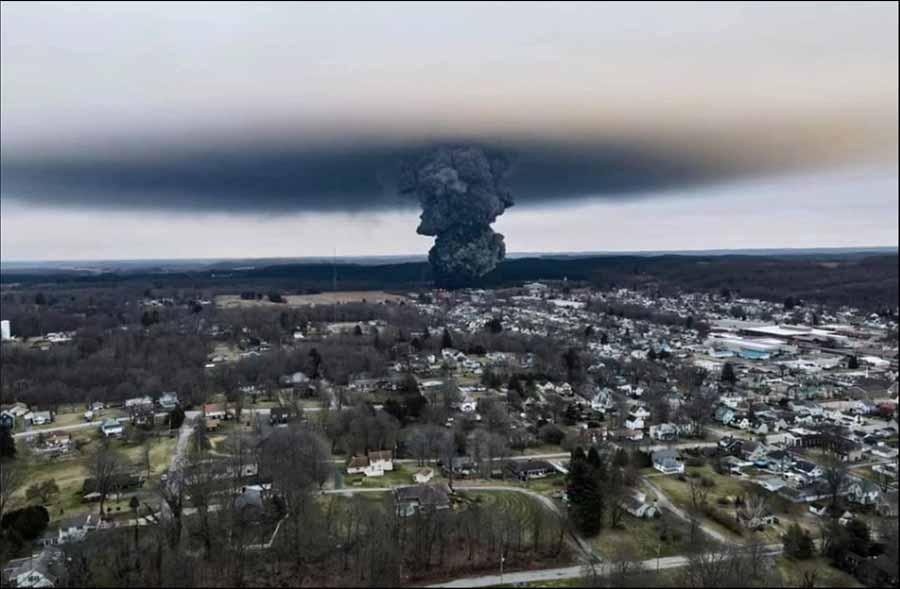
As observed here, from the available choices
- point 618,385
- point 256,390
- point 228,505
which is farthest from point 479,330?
point 228,505

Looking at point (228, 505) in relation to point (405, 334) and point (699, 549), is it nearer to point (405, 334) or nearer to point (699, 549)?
point (699, 549)

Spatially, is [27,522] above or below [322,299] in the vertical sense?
below

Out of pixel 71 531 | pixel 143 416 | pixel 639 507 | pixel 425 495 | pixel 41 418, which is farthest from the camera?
pixel 41 418

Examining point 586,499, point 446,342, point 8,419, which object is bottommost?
point 8,419

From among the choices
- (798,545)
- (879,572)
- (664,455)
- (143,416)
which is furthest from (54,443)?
(879,572)

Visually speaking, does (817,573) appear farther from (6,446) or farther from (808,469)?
(6,446)

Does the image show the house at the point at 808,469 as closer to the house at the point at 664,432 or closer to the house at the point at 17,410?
the house at the point at 664,432

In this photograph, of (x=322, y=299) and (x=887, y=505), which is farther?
(x=322, y=299)
